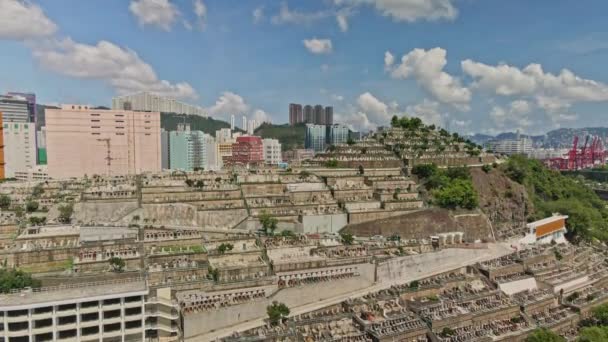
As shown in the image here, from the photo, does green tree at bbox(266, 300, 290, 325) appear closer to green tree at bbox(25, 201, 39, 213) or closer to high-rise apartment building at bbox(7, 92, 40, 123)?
green tree at bbox(25, 201, 39, 213)

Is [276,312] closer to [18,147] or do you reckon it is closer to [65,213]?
[65,213]

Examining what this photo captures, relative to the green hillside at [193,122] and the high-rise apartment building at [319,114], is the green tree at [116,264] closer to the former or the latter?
the green hillside at [193,122]

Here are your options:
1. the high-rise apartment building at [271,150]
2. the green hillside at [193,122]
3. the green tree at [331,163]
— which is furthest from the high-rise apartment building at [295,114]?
the green tree at [331,163]

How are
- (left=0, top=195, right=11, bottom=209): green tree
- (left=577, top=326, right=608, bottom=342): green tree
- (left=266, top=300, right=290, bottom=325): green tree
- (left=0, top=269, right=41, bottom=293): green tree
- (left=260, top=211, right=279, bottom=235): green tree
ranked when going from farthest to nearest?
(left=0, top=195, right=11, bottom=209): green tree → (left=260, top=211, right=279, bottom=235): green tree → (left=577, top=326, right=608, bottom=342): green tree → (left=266, top=300, right=290, bottom=325): green tree → (left=0, top=269, right=41, bottom=293): green tree

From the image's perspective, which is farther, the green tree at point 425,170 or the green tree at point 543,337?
the green tree at point 425,170

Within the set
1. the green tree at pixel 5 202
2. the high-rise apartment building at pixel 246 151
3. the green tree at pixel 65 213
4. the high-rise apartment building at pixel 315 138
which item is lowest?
the green tree at pixel 65 213

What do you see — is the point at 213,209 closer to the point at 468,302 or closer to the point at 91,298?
the point at 91,298

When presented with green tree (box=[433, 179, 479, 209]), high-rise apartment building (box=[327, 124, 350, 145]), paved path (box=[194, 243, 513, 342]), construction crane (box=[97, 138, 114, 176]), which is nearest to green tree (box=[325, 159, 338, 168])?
green tree (box=[433, 179, 479, 209])

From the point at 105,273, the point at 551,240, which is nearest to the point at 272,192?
the point at 105,273
